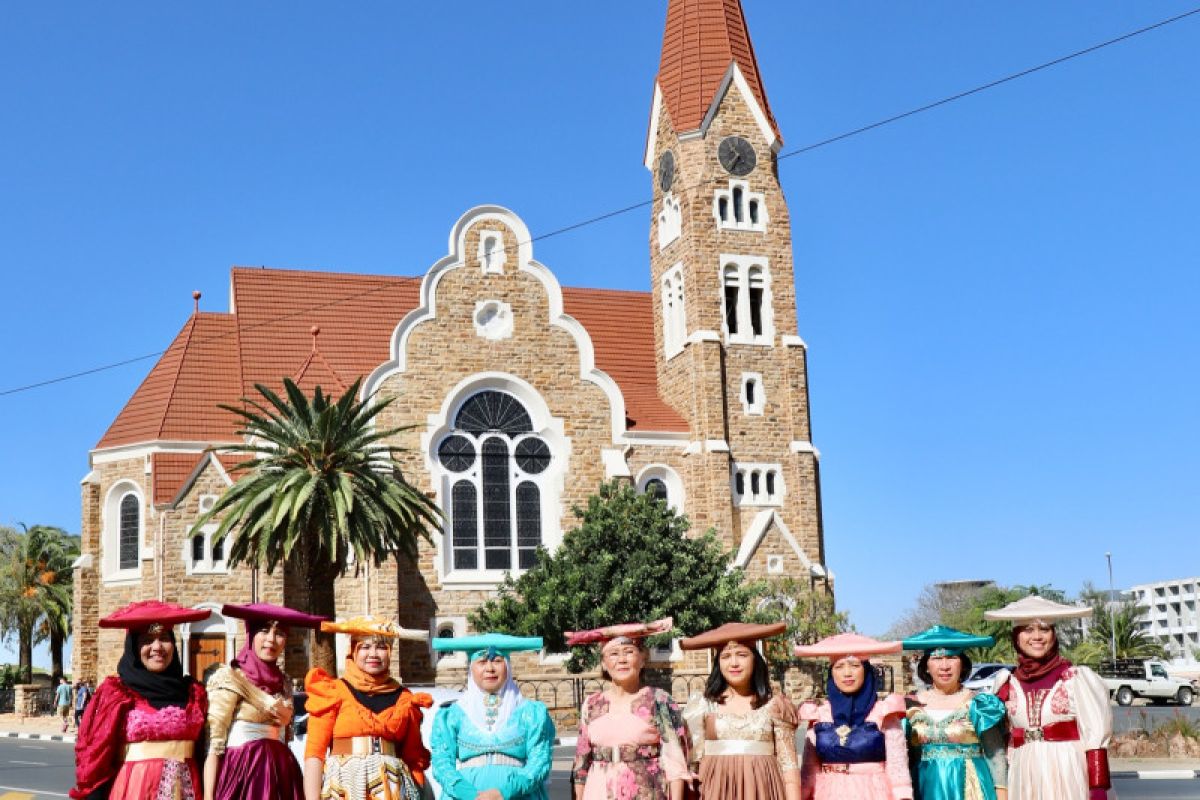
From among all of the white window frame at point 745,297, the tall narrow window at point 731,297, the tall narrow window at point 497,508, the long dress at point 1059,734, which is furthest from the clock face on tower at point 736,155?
the long dress at point 1059,734

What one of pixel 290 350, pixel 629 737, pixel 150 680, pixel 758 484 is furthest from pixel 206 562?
pixel 629 737

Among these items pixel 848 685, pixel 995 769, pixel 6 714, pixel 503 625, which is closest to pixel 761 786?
pixel 848 685

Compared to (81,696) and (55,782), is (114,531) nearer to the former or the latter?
(81,696)

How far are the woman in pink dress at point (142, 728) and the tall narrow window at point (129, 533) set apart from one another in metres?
31.1

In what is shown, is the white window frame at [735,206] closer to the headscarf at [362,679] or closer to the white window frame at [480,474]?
the white window frame at [480,474]

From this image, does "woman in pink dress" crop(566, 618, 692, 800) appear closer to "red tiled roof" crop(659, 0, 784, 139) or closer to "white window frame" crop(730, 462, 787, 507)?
"white window frame" crop(730, 462, 787, 507)

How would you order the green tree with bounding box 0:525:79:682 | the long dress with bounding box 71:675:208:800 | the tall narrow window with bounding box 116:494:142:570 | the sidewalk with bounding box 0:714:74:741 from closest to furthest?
1. the long dress with bounding box 71:675:208:800
2. the sidewalk with bounding box 0:714:74:741
3. the tall narrow window with bounding box 116:494:142:570
4. the green tree with bounding box 0:525:79:682

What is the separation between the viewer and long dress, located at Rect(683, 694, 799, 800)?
8648 mm

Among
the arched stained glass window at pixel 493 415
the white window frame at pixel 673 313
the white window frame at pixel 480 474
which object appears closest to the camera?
the white window frame at pixel 480 474

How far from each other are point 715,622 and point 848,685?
26.7 meters

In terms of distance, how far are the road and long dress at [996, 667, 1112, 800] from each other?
8997mm

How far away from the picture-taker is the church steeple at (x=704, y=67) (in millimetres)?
42656

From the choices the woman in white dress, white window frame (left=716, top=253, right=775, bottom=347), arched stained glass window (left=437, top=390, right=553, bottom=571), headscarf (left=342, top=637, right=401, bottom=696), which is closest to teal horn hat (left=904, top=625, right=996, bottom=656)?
the woman in white dress

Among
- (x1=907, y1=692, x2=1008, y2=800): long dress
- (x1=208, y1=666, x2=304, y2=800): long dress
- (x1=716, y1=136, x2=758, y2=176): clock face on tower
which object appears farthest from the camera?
(x1=716, y1=136, x2=758, y2=176): clock face on tower
